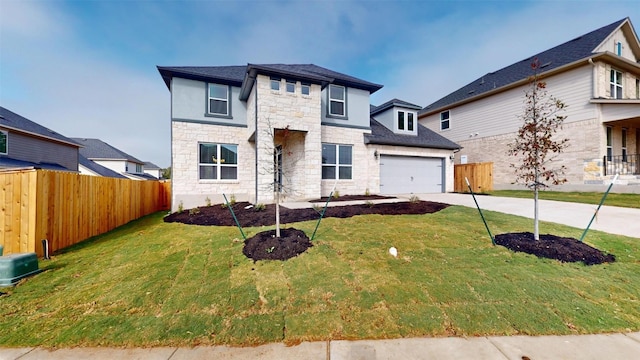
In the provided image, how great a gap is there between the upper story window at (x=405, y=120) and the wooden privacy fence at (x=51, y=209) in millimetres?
14193

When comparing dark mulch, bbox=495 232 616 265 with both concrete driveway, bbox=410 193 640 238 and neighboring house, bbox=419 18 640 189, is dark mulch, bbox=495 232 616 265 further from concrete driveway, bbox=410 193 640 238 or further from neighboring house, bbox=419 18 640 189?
neighboring house, bbox=419 18 640 189

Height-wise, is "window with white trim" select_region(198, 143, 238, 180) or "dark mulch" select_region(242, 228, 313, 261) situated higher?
"window with white trim" select_region(198, 143, 238, 180)

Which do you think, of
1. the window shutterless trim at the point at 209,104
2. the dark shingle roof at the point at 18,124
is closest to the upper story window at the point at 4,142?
the dark shingle roof at the point at 18,124

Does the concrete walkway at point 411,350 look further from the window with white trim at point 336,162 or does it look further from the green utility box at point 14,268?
the window with white trim at point 336,162

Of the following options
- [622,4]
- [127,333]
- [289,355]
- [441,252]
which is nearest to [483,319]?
[441,252]

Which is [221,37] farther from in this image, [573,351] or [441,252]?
[573,351]

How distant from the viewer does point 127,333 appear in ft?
8.78

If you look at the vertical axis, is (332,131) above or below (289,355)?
above

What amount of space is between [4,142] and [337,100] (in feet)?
68.5

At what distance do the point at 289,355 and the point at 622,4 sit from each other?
1038 inches

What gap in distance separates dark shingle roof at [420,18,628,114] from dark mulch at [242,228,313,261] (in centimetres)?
1890

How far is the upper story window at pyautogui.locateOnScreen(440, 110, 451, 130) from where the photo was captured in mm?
20938

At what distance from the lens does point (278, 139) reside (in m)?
11.9

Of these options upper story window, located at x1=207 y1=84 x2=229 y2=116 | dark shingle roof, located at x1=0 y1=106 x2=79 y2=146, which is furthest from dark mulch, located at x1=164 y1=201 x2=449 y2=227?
dark shingle roof, located at x1=0 y1=106 x2=79 y2=146
